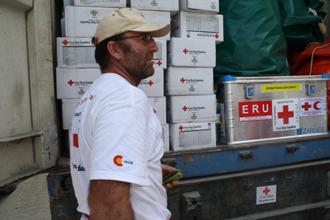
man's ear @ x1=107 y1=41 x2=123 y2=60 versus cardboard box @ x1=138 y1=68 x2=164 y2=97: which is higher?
man's ear @ x1=107 y1=41 x2=123 y2=60

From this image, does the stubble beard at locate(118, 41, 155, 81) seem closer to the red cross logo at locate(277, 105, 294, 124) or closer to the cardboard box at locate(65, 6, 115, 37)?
the cardboard box at locate(65, 6, 115, 37)

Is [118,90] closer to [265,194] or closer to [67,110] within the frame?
[67,110]

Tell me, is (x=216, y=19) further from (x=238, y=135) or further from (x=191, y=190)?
(x=191, y=190)

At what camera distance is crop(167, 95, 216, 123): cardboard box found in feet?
7.87

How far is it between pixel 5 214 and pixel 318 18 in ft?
8.80

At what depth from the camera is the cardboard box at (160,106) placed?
2.32 metres

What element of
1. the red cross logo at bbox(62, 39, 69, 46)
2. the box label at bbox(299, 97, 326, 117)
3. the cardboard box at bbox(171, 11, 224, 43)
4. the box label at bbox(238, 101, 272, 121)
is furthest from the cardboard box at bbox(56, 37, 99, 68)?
the box label at bbox(299, 97, 326, 117)

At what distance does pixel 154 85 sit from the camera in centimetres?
233

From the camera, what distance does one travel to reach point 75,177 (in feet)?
4.71

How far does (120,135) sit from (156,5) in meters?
1.38

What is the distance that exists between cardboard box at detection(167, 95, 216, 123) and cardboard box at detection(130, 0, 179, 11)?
53cm

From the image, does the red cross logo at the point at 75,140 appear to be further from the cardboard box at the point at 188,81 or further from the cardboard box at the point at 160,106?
the cardboard box at the point at 188,81

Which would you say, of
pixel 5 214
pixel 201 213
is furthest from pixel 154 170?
pixel 201 213

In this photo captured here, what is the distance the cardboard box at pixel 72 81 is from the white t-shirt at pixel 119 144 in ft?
2.55
